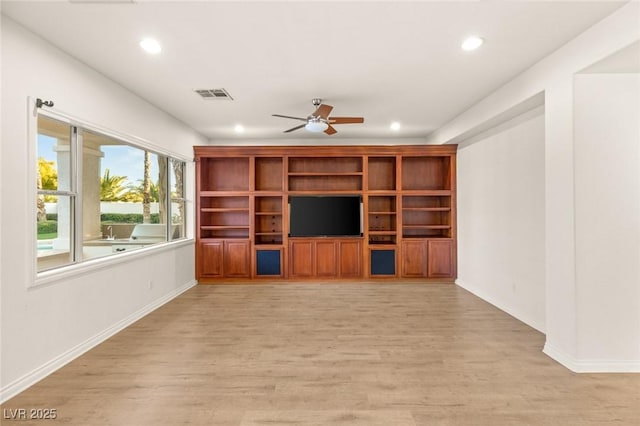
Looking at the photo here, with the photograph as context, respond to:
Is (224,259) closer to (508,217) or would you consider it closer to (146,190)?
(146,190)

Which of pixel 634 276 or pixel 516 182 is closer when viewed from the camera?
pixel 634 276

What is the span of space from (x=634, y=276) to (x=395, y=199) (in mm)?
3969

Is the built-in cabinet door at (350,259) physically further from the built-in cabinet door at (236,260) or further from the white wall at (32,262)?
the white wall at (32,262)

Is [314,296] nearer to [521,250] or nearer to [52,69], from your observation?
[521,250]

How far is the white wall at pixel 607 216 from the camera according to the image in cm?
267

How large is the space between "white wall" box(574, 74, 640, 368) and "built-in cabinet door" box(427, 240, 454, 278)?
11.1 ft

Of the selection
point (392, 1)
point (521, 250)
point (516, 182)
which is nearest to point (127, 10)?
point (392, 1)

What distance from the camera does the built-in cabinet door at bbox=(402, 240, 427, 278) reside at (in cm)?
611

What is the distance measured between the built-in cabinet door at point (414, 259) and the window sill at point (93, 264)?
14.1 ft

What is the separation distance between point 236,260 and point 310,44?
14.6ft

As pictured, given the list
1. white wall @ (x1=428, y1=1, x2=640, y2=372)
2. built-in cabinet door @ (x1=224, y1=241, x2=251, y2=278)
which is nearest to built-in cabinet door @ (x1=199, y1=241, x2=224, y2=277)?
built-in cabinet door @ (x1=224, y1=241, x2=251, y2=278)

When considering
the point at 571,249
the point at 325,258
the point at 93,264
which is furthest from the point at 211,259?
the point at 571,249

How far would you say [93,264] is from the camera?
3.24 m

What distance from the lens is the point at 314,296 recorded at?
5.12m
